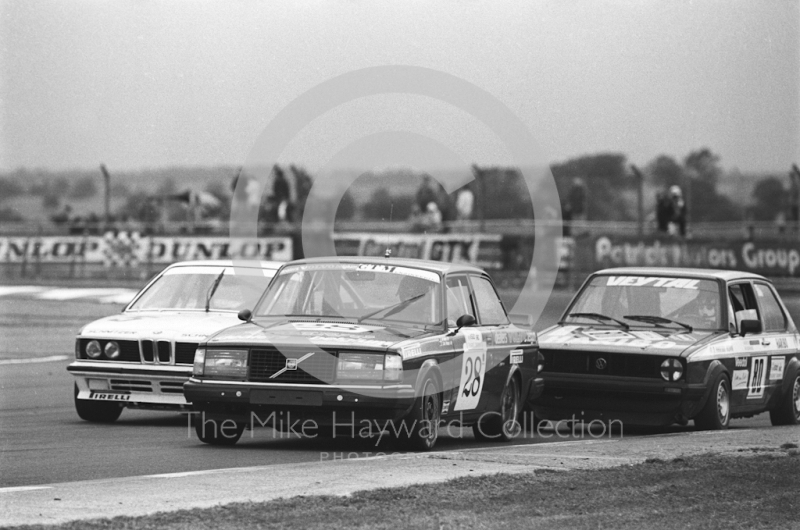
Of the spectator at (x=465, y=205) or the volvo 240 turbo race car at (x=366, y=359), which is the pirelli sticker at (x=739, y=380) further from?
the spectator at (x=465, y=205)

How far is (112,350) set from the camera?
11828mm

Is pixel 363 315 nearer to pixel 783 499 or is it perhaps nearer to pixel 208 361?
pixel 208 361

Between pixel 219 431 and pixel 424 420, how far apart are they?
164 cm

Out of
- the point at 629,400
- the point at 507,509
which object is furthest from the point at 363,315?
the point at 507,509

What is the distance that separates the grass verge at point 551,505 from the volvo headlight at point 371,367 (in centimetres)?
165

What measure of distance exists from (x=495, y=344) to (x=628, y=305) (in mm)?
2295

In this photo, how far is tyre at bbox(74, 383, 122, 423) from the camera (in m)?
12.0

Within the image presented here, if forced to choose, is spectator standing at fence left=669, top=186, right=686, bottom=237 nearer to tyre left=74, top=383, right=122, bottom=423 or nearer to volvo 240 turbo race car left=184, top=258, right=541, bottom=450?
volvo 240 turbo race car left=184, top=258, right=541, bottom=450

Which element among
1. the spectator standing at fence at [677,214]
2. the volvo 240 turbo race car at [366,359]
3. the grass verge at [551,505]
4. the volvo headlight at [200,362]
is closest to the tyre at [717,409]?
the volvo 240 turbo race car at [366,359]

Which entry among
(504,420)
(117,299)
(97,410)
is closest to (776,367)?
(504,420)

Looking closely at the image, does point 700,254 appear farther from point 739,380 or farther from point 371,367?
point 371,367

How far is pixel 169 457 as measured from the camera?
30.8 ft

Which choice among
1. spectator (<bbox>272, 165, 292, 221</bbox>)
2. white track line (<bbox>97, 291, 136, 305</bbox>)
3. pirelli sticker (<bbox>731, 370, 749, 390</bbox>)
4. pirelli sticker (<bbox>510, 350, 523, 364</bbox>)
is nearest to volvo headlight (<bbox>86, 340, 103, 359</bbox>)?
pirelli sticker (<bbox>510, 350, 523, 364</bbox>)

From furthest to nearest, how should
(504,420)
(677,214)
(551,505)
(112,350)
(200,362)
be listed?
(677,214) → (112,350) → (504,420) → (200,362) → (551,505)
